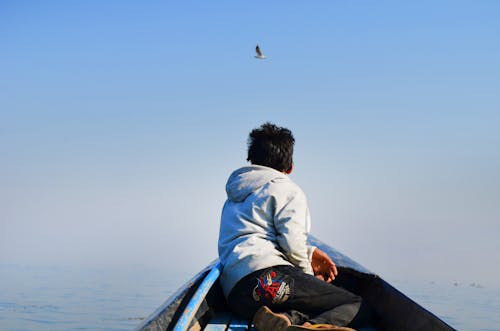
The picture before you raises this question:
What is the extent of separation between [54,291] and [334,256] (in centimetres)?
1690

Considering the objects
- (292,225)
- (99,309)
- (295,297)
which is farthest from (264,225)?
(99,309)

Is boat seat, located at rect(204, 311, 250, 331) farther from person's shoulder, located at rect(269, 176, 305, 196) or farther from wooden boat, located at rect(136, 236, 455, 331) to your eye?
person's shoulder, located at rect(269, 176, 305, 196)

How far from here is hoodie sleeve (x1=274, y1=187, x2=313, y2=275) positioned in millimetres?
2990

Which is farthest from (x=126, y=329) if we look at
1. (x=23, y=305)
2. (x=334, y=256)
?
(x=334, y=256)

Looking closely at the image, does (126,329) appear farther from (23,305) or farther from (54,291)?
(54,291)

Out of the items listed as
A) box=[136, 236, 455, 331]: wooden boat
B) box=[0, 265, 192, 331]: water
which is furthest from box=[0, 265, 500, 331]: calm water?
box=[136, 236, 455, 331]: wooden boat

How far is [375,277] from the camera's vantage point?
3.72 m

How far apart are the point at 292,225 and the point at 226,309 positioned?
2.23ft

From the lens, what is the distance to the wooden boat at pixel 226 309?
2.70 meters

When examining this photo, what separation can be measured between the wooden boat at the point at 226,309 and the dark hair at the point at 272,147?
618mm

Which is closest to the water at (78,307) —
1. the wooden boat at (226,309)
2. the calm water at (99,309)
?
the calm water at (99,309)

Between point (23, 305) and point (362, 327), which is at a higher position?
point (362, 327)

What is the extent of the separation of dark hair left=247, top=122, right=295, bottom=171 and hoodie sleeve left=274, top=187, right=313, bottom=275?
0.24 metres

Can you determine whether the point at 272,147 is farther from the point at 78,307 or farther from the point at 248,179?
the point at 78,307
